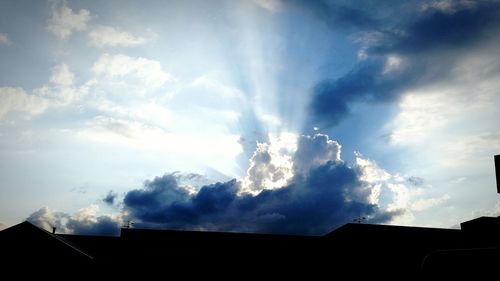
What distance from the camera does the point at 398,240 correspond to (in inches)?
1117

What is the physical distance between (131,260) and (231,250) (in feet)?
28.9

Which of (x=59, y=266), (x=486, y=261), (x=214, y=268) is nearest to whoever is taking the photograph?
(x=486, y=261)

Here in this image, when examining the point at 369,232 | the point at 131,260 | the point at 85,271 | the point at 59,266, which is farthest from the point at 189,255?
the point at 369,232

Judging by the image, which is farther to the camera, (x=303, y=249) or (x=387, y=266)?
(x=303, y=249)

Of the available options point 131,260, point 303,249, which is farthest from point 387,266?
point 131,260

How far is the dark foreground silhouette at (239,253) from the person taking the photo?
82.7 ft

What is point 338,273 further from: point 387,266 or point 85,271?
point 85,271

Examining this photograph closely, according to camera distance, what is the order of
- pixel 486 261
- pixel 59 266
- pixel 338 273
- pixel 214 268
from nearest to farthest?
1. pixel 486 261
2. pixel 59 266
3. pixel 338 273
4. pixel 214 268

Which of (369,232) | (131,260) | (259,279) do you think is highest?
(369,232)

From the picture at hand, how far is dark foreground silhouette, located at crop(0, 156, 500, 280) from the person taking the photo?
→ 82.7ft

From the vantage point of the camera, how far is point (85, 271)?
25484 millimetres

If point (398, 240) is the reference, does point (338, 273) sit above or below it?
below

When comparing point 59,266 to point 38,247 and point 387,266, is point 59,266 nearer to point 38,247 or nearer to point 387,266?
point 38,247

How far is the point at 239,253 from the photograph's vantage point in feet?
97.0
